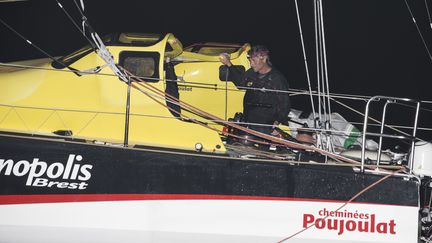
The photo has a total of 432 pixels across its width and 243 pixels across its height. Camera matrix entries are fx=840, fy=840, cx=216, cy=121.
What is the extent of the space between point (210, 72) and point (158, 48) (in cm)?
100

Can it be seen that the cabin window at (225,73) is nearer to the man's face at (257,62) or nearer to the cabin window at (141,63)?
the man's face at (257,62)

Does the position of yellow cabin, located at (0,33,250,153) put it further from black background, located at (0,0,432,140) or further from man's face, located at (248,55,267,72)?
black background, located at (0,0,432,140)

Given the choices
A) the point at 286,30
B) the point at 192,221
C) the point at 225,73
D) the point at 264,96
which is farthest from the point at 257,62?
the point at 286,30

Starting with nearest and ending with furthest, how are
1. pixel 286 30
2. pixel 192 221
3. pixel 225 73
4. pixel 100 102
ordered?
pixel 192 221 → pixel 100 102 → pixel 225 73 → pixel 286 30

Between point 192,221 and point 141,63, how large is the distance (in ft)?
4.91

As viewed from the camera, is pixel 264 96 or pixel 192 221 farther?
pixel 264 96

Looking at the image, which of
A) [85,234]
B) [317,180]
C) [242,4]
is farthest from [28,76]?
[242,4]

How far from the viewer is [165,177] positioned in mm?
6629

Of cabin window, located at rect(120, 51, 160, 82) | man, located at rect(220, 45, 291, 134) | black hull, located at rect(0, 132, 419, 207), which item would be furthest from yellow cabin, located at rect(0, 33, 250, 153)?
man, located at rect(220, 45, 291, 134)

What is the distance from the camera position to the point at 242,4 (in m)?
15.2

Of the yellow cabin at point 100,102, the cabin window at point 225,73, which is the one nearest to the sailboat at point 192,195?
the yellow cabin at point 100,102

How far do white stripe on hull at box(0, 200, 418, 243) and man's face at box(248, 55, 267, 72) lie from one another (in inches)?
58.3

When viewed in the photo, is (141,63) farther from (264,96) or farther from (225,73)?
(264,96)

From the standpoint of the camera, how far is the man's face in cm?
752
